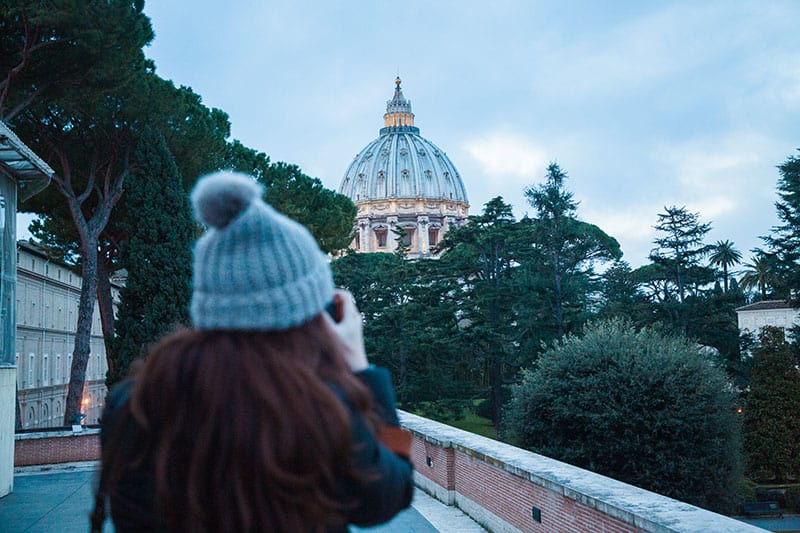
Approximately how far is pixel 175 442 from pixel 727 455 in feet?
53.0

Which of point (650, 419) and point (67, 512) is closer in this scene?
point (67, 512)

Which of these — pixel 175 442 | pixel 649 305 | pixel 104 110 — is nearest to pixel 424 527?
pixel 175 442

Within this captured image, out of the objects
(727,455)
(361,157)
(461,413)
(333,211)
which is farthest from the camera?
(361,157)

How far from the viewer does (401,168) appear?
325ft

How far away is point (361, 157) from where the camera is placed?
103938mm

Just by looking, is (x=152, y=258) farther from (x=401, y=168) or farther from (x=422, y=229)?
(x=401, y=168)

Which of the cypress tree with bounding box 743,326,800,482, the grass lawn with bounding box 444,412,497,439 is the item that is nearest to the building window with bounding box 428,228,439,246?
the grass lawn with bounding box 444,412,497,439

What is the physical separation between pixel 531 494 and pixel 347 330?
5200 millimetres

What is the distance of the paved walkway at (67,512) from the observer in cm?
748

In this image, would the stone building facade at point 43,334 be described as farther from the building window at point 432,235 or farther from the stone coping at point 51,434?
the building window at point 432,235

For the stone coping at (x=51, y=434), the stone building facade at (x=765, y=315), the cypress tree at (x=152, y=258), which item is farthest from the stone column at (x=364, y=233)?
the stone coping at (x=51, y=434)

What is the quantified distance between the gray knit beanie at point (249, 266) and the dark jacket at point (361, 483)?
14 cm

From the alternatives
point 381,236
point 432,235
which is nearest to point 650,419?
point 432,235

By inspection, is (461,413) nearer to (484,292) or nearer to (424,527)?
(484,292)
